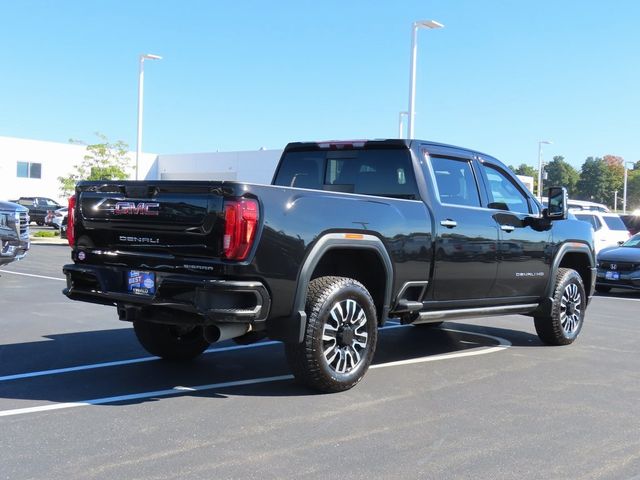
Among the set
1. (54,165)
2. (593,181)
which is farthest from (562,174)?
(54,165)

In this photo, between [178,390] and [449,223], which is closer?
[178,390]

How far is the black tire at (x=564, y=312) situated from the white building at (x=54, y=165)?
37567mm

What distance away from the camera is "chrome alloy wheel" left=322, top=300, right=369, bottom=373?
559cm

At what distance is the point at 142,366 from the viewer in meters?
6.44

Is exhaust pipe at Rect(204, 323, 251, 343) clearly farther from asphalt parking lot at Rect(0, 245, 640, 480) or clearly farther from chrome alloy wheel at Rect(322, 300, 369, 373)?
chrome alloy wheel at Rect(322, 300, 369, 373)

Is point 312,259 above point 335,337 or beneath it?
above

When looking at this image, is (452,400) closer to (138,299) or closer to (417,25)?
(138,299)

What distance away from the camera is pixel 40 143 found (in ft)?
159

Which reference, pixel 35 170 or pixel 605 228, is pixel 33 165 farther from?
pixel 605 228

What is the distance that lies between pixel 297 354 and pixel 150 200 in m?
1.60

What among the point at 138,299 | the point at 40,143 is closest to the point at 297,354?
the point at 138,299

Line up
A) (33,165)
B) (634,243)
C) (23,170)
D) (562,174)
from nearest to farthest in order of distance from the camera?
(634,243) → (23,170) → (33,165) → (562,174)

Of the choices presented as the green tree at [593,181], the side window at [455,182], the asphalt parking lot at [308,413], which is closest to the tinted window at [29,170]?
the asphalt parking lot at [308,413]

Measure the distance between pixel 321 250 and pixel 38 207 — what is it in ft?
121
